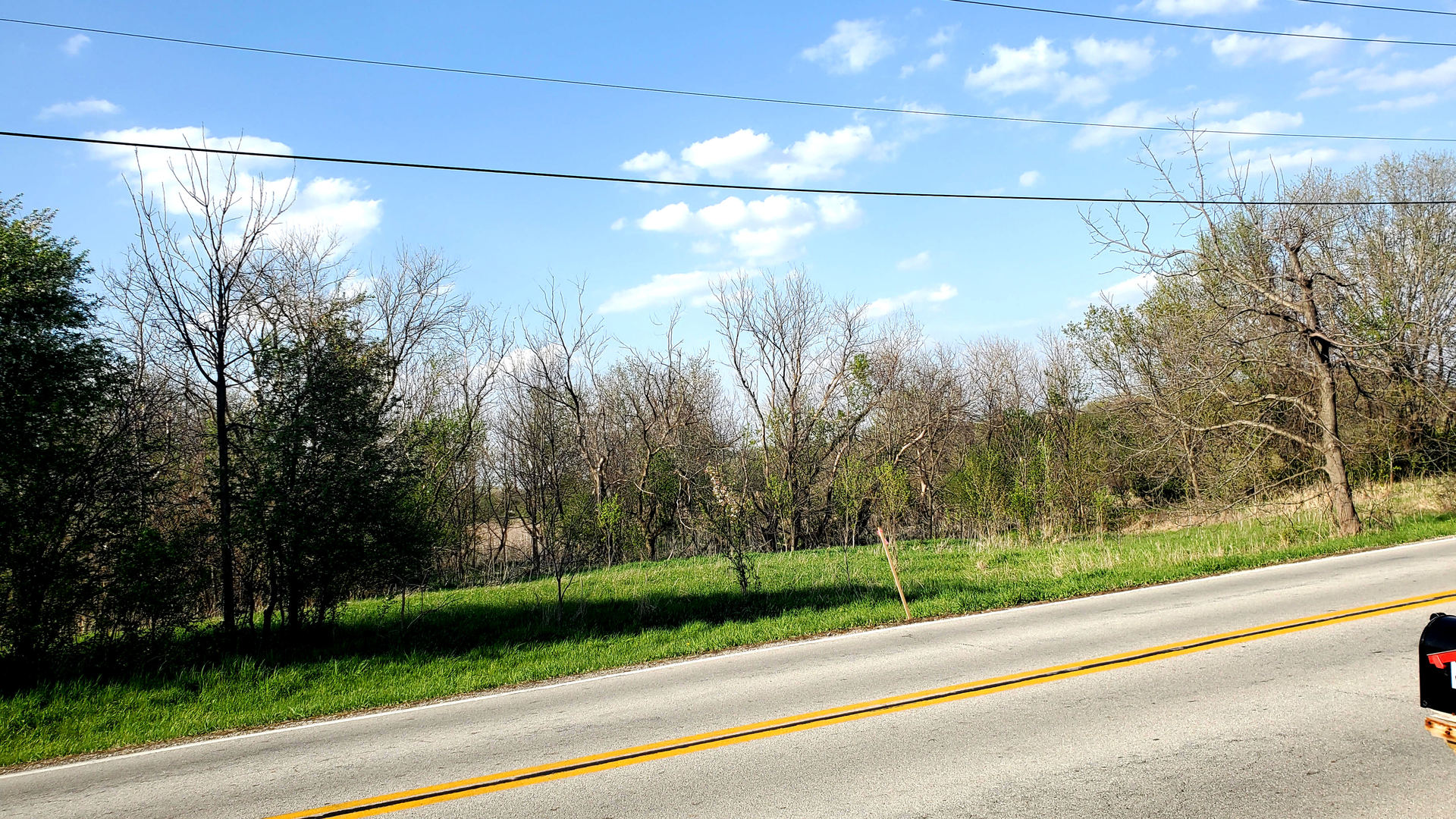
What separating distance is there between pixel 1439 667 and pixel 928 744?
3.24 meters

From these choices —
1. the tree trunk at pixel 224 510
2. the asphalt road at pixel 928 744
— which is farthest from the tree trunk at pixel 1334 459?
the tree trunk at pixel 224 510

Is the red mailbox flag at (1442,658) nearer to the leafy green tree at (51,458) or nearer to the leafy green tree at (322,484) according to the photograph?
the leafy green tree at (322,484)

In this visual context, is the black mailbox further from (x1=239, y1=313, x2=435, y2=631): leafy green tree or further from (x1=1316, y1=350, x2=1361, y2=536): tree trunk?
(x1=1316, y1=350, x2=1361, y2=536): tree trunk

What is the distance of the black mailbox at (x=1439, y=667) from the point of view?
390 cm

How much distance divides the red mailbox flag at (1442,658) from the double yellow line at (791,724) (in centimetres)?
387

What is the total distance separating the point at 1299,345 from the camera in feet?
63.0

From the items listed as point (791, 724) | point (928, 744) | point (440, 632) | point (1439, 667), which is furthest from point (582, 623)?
point (1439, 667)

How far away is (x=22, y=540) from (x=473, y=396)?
22.3 m

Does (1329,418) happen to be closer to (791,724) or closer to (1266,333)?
(1266,333)

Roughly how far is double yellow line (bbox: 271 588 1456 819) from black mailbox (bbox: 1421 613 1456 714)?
3795 mm

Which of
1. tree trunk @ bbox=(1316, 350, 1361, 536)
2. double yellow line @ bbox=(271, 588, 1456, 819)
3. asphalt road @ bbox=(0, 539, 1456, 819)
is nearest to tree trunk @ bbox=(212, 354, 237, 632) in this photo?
asphalt road @ bbox=(0, 539, 1456, 819)

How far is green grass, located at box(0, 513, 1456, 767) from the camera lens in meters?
9.39

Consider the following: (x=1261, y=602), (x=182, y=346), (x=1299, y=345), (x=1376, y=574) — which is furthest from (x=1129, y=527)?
(x=182, y=346)

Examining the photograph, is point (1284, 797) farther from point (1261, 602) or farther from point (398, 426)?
point (398, 426)
